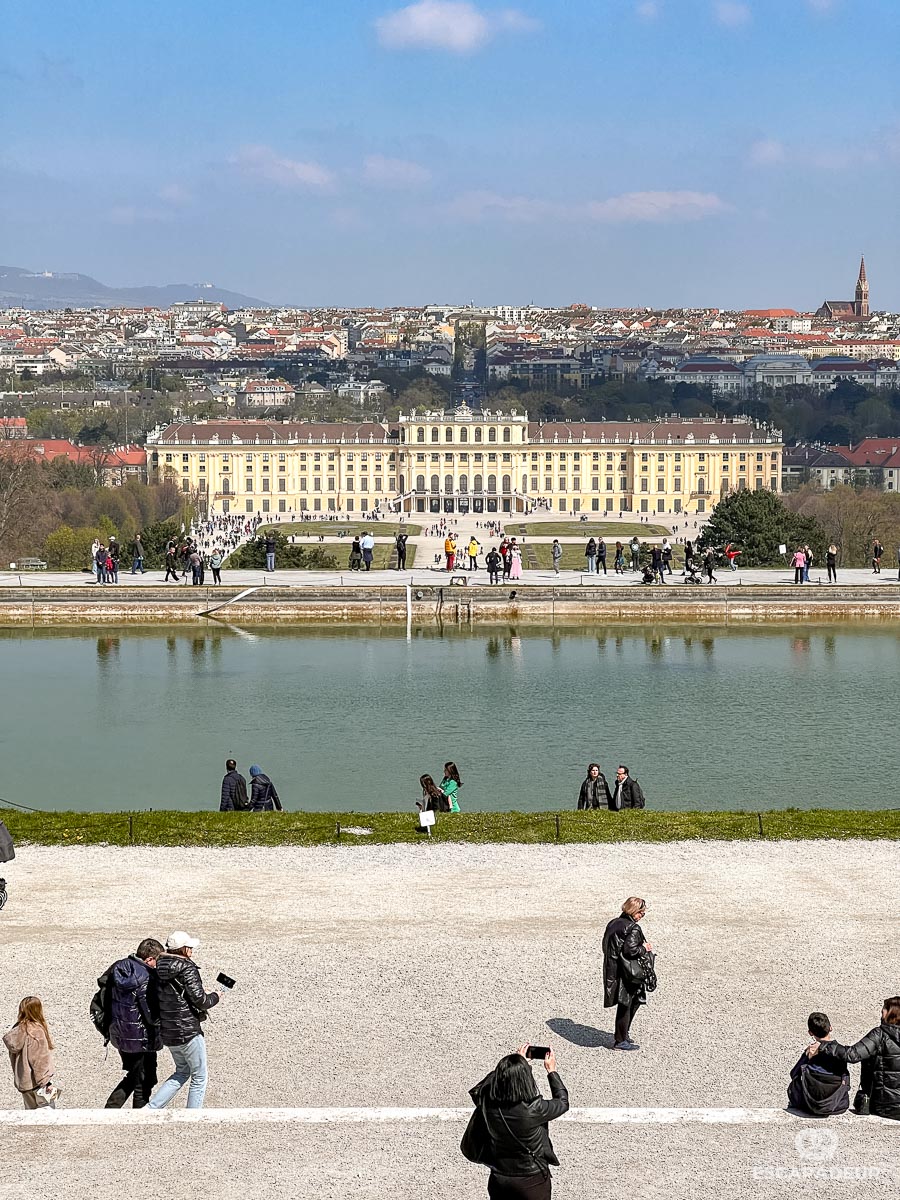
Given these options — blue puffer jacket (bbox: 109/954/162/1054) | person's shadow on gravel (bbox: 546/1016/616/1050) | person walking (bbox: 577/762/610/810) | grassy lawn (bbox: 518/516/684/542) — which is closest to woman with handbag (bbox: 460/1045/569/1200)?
blue puffer jacket (bbox: 109/954/162/1054)

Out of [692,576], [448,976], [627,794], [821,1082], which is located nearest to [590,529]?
[692,576]

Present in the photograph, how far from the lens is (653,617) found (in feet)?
81.0

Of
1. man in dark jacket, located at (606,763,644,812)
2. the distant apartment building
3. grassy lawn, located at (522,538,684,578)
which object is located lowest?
man in dark jacket, located at (606,763,644,812)

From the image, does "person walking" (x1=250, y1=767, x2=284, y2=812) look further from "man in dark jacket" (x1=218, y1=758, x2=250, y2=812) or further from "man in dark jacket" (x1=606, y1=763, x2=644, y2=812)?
"man in dark jacket" (x1=606, y1=763, x2=644, y2=812)

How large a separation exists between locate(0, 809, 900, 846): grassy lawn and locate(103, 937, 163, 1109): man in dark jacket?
4032mm

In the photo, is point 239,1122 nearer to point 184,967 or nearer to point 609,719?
point 184,967

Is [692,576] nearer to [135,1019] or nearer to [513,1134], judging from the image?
[135,1019]

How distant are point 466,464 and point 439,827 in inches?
2795

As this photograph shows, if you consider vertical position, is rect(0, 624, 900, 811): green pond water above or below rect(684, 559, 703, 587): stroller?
below

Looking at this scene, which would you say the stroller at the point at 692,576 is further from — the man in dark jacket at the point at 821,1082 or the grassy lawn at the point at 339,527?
the grassy lawn at the point at 339,527

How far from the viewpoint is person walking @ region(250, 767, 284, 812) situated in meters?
11.4

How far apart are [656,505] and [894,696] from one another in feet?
200

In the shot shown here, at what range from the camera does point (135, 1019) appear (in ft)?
19.6

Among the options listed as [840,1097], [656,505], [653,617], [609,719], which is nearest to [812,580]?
[653,617]
